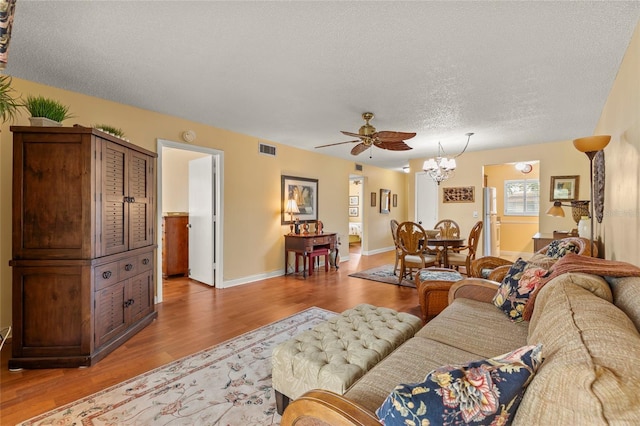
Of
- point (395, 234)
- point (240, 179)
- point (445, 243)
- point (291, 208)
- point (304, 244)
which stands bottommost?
point (304, 244)

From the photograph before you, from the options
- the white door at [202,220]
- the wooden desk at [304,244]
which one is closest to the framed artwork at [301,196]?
the wooden desk at [304,244]

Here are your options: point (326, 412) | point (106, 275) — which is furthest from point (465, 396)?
point (106, 275)

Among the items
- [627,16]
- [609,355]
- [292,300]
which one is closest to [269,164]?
[292,300]

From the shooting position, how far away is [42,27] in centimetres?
196

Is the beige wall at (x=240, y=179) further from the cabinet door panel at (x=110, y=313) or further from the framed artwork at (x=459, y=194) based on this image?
the framed artwork at (x=459, y=194)

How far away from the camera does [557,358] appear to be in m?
0.72

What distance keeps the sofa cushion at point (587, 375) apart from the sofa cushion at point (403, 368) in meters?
0.52

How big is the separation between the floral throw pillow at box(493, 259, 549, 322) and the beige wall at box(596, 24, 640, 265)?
1.97 ft

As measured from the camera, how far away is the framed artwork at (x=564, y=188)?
197 inches

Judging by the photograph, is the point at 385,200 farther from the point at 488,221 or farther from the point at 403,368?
the point at 403,368

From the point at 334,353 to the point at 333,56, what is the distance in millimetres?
2103

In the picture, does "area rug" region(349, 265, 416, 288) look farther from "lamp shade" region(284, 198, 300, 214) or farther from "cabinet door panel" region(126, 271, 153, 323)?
"cabinet door panel" region(126, 271, 153, 323)

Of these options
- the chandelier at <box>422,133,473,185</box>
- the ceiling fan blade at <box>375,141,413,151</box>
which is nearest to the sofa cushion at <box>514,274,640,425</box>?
the ceiling fan blade at <box>375,141,413,151</box>

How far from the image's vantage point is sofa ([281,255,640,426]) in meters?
0.59
